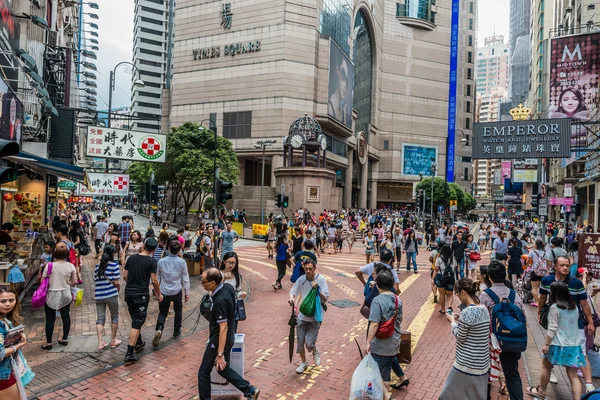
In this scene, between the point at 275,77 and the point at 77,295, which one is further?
the point at 275,77

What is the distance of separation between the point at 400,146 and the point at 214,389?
73.2m

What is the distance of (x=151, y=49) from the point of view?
105 m

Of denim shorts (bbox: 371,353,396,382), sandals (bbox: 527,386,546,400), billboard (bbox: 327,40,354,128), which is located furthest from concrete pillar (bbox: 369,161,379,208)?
denim shorts (bbox: 371,353,396,382)

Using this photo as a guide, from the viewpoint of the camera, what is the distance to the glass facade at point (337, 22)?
51.4 m

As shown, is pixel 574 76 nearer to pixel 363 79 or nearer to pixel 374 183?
pixel 363 79

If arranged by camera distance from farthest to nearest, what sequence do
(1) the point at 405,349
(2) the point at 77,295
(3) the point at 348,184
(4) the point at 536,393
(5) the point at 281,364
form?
(3) the point at 348,184
(2) the point at 77,295
(5) the point at 281,364
(1) the point at 405,349
(4) the point at 536,393

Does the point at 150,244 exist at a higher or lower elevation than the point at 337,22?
lower

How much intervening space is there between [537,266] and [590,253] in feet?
3.52

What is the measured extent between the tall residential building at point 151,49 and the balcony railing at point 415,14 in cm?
5796

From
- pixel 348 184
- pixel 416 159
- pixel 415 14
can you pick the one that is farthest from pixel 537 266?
pixel 415 14

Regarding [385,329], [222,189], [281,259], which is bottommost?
[281,259]

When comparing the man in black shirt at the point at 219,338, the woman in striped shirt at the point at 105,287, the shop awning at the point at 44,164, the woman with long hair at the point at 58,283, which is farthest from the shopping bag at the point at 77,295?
the shop awning at the point at 44,164

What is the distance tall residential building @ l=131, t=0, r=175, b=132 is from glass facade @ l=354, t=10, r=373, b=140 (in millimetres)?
53673

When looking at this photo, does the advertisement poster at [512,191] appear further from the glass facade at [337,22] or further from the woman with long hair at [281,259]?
the woman with long hair at [281,259]
